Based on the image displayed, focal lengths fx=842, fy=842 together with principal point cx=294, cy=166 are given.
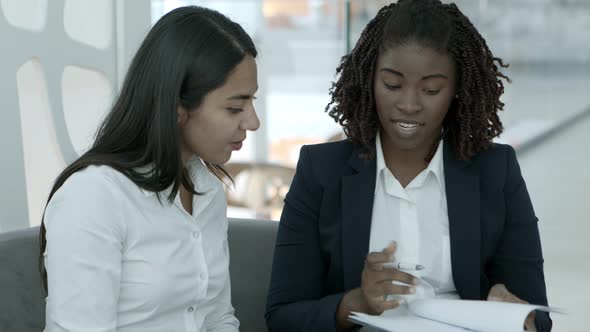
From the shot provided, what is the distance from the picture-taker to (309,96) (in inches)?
175

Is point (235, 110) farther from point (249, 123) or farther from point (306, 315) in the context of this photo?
point (306, 315)

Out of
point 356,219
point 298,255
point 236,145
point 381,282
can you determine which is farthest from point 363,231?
point 236,145

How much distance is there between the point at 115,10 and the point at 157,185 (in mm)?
992

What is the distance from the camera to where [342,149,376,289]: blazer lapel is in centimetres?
163

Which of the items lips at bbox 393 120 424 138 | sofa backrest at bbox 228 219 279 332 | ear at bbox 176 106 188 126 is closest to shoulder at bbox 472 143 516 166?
lips at bbox 393 120 424 138

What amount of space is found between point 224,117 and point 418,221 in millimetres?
473

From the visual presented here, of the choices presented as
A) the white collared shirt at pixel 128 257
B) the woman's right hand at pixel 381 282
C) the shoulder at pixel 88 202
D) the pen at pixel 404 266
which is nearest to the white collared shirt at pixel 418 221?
the pen at pixel 404 266

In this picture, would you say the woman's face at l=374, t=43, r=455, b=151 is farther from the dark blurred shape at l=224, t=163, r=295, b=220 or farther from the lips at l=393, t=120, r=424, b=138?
the dark blurred shape at l=224, t=163, r=295, b=220

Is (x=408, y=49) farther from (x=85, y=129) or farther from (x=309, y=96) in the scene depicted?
(x=309, y=96)

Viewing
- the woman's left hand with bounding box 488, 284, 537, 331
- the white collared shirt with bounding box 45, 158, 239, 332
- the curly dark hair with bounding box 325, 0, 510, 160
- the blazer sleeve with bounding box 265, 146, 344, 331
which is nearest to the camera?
the white collared shirt with bounding box 45, 158, 239, 332

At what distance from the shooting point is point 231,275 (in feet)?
6.21

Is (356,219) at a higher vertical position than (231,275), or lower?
higher

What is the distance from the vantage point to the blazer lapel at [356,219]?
1.63 m

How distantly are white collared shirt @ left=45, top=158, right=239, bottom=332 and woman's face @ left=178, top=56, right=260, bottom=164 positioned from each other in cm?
10
